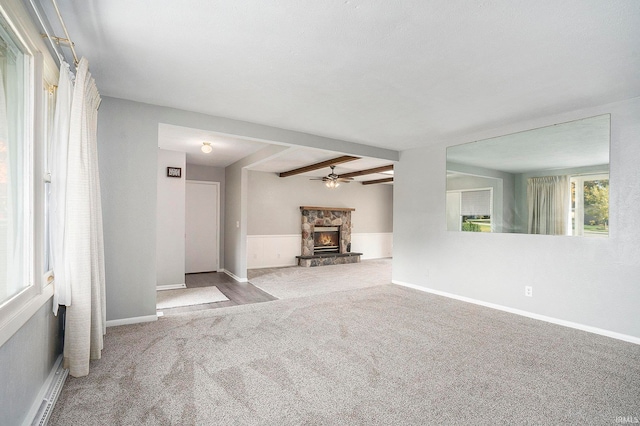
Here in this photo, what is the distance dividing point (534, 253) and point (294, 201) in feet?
18.1

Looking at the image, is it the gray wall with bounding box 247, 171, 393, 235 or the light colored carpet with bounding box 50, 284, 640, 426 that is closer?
the light colored carpet with bounding box 50, 284, 640, 426

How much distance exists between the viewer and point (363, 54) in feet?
7.48

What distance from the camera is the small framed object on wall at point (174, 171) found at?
5.43m

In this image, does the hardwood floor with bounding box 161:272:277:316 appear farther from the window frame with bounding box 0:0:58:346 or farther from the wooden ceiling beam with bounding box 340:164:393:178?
the wooden ceiling beam with bounding box 340:164:393:178

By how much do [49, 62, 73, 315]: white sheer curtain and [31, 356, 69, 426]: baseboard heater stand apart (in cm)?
44

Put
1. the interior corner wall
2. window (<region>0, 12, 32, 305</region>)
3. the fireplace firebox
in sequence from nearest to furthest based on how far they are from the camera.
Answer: window (<region>0, 12, 32, 305</region>), the interior corner wall, the fireplace firebox

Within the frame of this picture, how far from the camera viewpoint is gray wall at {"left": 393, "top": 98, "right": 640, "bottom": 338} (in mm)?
3123

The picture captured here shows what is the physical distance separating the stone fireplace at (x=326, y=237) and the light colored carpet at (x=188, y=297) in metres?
3.11

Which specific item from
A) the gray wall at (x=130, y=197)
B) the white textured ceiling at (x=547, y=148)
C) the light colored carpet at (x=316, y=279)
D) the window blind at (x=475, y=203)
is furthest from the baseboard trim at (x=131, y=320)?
the white textured ceiling at (x=547, y=148)

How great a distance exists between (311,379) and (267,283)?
371cm

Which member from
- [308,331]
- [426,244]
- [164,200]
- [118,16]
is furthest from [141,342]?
[426,244]

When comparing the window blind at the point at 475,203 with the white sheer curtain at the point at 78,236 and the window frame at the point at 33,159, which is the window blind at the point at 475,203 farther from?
the window frame at the point at 33,159

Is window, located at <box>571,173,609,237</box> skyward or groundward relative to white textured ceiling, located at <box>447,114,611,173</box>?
groundward

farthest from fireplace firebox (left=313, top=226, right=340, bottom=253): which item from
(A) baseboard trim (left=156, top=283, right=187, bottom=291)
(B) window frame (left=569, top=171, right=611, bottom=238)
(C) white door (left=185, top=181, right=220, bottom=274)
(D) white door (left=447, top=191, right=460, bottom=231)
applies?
(B) window frame (left=569, top=171, right=611, bottom=238)
